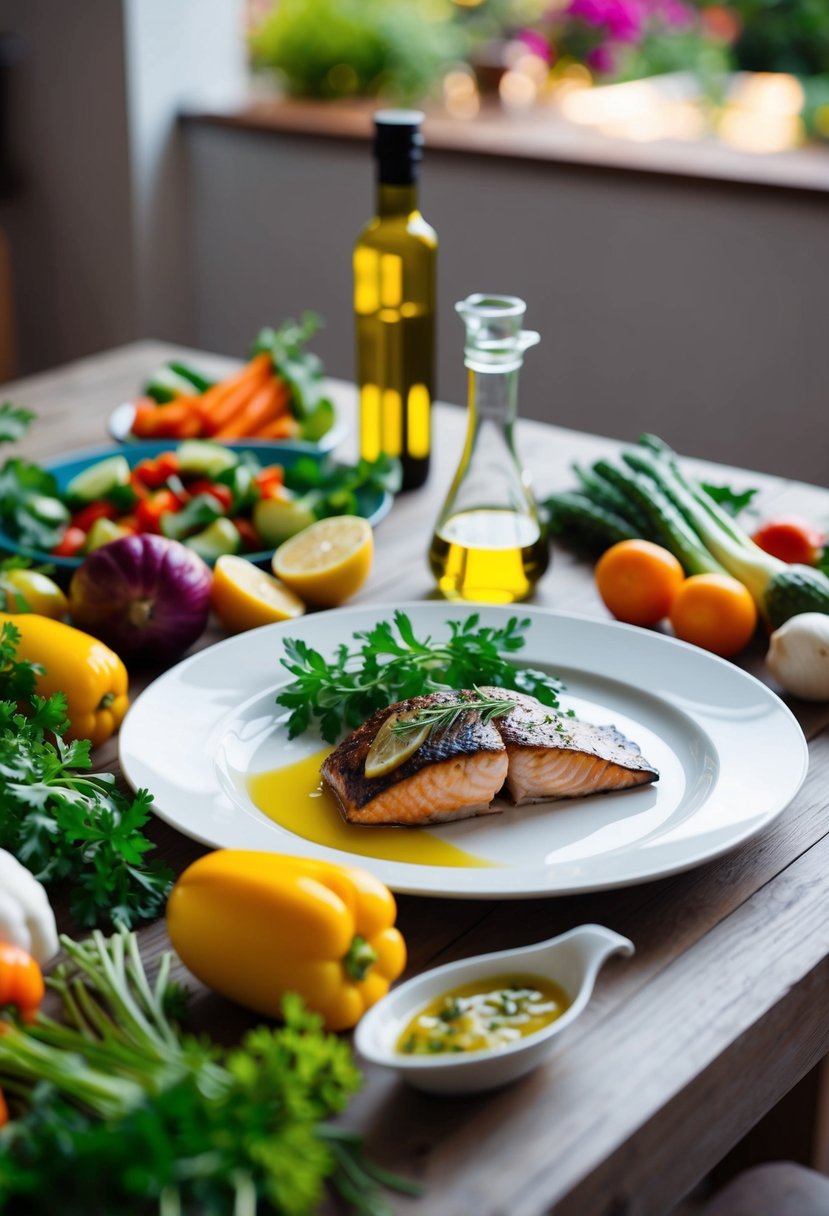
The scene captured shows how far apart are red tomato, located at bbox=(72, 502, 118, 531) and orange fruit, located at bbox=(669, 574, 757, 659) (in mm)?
666

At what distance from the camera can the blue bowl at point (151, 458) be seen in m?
1.43

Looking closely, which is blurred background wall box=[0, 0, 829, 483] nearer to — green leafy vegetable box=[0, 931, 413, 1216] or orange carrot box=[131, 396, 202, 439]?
orange carrot box=[131, 396, 202, 439]

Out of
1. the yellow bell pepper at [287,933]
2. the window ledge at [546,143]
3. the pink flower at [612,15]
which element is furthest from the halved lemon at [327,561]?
the pink flower at [612,15]

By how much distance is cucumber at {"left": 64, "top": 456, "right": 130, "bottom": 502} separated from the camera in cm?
155

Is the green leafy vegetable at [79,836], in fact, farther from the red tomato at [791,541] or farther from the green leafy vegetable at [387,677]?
the red tomato at [791,541]

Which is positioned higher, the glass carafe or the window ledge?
the window ledge

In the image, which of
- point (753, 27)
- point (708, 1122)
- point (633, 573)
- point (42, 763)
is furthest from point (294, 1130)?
point (753, 27)

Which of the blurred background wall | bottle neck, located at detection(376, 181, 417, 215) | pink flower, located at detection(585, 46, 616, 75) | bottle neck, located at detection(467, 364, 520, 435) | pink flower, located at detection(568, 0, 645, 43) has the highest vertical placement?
pink flower, located at detection(568, 0, 645, 43)

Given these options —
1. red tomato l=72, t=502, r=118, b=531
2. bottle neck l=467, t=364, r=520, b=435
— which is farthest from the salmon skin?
red tomato l=72, t=502, r=118, b=531

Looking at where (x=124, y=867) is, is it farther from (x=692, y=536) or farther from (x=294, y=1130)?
(x=692, y=536)

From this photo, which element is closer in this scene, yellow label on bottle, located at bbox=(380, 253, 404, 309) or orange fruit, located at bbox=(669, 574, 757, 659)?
orange fruit, located at bbox=(669, 574, 757, 659)

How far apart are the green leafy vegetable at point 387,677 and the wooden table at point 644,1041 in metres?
0.17

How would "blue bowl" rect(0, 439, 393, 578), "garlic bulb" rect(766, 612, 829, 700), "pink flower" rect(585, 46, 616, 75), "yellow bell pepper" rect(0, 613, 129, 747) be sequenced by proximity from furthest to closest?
1. "pink flower" rect(585, 46, 616, 75)
2. "blue bowl" rect(0, 439, 393, 578)
3. "garlic bulb" rect(766, 612, 829, 700)
4. "yellow bell pepper" rect(0, 613, 129, 747)

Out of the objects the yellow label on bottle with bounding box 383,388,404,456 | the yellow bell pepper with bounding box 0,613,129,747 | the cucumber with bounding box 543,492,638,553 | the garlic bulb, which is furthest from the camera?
the yellow label on bottle with bounding box 383,388,404,456
